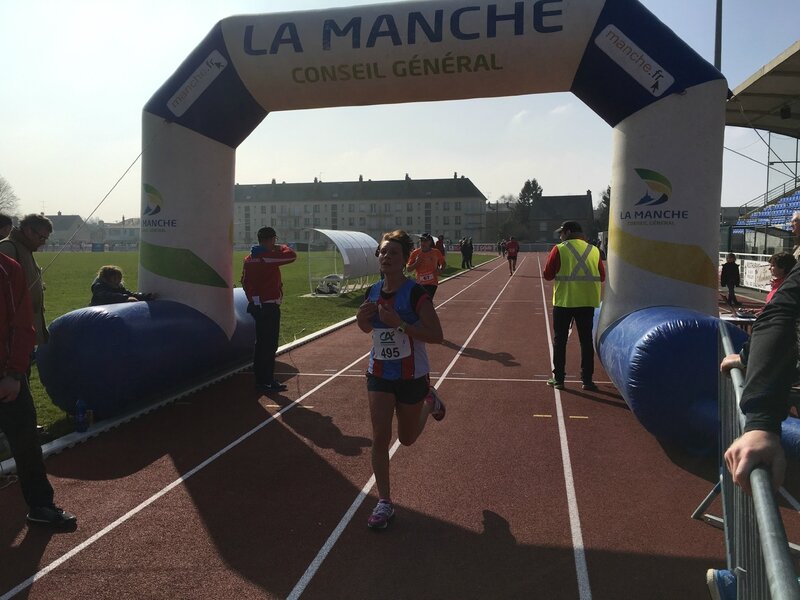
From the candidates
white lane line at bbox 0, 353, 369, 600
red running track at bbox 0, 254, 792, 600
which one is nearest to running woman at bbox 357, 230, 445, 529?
red running track at bbox 0, 254, 792, 600

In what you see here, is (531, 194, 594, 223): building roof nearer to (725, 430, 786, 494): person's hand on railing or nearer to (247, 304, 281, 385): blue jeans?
(247, 304, 281, 385): blue jeans

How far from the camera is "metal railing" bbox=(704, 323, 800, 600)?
121 cm

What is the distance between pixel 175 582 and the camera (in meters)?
3.33

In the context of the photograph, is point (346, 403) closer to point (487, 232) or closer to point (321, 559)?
point (321, 559)

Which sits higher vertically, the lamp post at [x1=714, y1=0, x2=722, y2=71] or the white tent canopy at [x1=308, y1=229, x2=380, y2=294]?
the lamp post at [x1=714, y1=0, x2=722, y2=71]

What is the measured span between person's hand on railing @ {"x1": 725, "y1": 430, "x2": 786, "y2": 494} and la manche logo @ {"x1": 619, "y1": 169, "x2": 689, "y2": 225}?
5.20m

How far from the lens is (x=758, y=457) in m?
1.59

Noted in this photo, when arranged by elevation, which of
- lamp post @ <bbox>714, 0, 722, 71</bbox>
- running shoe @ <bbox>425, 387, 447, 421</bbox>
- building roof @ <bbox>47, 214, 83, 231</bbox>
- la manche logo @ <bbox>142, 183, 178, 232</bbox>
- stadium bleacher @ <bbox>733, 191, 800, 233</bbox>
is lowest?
running shoe @ <bbox>425, 387, 447, 421</bbox>

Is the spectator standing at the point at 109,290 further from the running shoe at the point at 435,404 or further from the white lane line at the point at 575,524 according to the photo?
the white lane line at the point at 575,524

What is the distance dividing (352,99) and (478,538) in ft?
18.0

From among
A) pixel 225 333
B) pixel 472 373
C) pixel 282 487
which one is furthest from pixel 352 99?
pixel 282 487

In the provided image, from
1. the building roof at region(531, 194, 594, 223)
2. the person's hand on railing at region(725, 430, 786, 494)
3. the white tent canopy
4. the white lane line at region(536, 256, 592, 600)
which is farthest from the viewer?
the building roof at region(531, 194, 594, 223)

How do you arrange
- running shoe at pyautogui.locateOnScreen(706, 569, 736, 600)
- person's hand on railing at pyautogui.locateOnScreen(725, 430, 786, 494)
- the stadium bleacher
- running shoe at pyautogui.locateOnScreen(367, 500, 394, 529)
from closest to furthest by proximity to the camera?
person's hand on railing at pyautogui.locateOnScreen(725, 430, 786, 494) → running shoe at pyautogui.locateOnScreen(706, 569, 736, 600) → running shoe at pyautogui.locateOnScreen(367, 500, 394, 529) → the stadium bleacher

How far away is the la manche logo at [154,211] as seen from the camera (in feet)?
24.6
